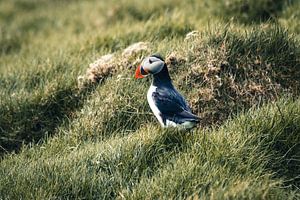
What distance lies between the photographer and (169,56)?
5922mm

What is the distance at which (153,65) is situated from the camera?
16.7 feet

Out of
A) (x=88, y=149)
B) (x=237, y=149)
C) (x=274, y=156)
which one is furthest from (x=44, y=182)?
(x=274, y=156)

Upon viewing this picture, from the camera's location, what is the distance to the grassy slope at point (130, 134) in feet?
14.6

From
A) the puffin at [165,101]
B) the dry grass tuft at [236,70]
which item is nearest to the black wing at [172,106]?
the puffin at [165,101]

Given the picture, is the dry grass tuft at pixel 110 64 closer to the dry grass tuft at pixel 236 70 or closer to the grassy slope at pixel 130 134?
the grassy slope at pixel 130 134

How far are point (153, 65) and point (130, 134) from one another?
25.6 inches

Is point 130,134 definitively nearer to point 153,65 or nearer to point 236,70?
point 153,65

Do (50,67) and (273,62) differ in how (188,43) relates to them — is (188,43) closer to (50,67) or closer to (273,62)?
(273,62)

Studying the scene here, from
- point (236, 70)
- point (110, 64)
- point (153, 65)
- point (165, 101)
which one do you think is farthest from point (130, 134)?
point (236, 70)

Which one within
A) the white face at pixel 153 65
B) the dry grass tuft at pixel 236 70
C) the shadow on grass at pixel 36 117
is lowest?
the shadow on grass at pixel 36 117

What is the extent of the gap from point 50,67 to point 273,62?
2.51 meters

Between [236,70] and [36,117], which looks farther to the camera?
[36,117]

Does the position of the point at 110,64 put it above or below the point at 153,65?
below

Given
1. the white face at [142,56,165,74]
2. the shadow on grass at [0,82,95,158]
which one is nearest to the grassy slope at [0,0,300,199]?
the shadow on grass at [0,82,95,158]
